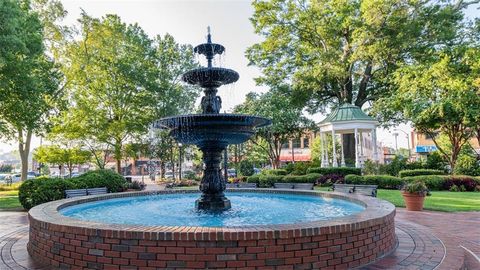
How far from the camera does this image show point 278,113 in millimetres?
32219

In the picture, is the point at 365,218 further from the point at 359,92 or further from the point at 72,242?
the point at 359,92

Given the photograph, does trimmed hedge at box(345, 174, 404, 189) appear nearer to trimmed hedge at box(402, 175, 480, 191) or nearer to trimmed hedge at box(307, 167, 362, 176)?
trimmed hedge at box(402, 175, 480, 191)

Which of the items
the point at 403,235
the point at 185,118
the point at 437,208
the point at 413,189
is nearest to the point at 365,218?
the point at 403,235

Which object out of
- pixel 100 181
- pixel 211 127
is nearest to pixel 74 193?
pixel 100 181

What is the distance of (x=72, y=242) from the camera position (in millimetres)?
4758

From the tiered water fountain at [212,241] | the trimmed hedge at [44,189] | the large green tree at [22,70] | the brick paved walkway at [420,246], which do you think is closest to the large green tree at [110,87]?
the large green tree at [22,70]

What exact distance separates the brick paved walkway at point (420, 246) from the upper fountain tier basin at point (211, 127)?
12.1 feet

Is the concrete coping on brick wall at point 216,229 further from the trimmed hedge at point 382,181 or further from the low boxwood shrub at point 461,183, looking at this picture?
the low boxwood shrub at point 461,183

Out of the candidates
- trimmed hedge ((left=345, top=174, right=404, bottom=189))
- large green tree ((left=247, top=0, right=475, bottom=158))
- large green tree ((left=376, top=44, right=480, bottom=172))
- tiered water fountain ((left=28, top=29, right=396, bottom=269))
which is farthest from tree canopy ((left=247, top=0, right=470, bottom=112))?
tiered water fountain ((left=28, top=29, right=396, bottom=269))

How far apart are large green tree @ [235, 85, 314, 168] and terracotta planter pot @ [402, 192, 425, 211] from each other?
20.1 meters

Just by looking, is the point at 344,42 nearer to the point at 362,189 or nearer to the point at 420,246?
the point at 362,189

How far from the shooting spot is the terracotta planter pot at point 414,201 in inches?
441

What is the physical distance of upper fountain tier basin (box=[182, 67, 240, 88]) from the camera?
8.10 m

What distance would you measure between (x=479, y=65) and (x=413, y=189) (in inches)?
592
